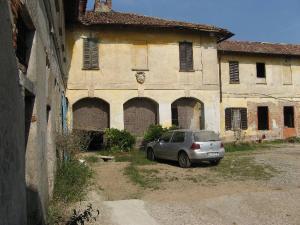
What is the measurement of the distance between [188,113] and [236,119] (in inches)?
167

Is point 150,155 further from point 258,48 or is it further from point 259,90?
point 258,48

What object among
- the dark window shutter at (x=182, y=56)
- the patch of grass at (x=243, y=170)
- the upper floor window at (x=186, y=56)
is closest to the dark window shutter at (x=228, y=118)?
the upper floor window at (x=186, y=56)

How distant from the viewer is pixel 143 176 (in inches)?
554

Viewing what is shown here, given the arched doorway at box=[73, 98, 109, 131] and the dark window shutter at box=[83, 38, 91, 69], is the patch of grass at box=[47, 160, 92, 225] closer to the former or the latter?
the arched doorway at box=[73, 98, 109, 131]

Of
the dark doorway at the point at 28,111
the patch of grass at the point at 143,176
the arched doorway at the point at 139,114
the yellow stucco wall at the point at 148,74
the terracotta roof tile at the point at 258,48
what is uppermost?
the terracotta roof tile at the point at 258,48

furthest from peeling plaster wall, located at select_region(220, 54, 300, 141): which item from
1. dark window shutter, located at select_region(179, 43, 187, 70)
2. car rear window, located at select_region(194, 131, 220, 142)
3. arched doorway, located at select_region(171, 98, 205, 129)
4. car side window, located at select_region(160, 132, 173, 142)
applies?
car rear window, located at select_region(194, 131, 220, 142)

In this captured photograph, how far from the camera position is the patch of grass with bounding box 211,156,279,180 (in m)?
13.7

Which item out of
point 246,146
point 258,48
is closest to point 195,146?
point 246,146

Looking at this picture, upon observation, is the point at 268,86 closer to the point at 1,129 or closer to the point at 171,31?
the point at 171,31

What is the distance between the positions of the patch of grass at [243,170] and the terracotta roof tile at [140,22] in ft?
28.4

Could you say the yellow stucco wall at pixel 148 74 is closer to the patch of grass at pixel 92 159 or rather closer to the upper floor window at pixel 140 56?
the upper floor window at pixel 140 56

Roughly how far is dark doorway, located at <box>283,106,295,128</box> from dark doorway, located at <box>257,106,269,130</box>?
1.53m

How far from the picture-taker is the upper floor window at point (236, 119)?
26.7m

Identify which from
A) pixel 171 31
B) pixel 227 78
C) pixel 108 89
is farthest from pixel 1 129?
pixel 227 78
